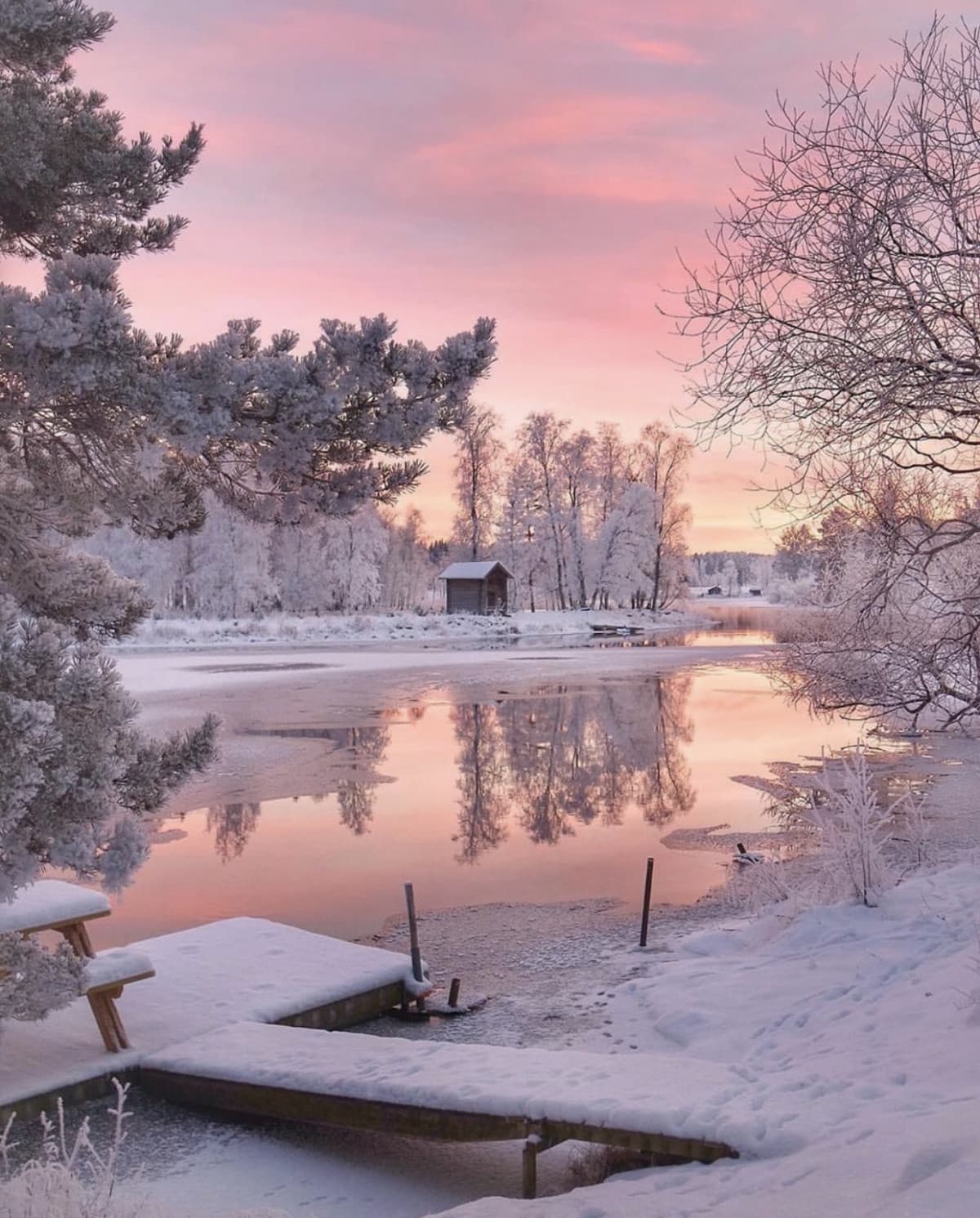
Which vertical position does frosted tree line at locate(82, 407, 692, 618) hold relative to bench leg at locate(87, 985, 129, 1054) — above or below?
above

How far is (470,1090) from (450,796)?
10970 mm

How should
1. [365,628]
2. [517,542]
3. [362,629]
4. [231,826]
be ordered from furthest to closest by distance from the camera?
[517,542] → [365,628] → [362,629] → [231,826]

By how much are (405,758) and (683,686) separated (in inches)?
553

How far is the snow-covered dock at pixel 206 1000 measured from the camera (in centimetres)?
751

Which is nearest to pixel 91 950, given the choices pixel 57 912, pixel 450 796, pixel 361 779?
pixel 57 912

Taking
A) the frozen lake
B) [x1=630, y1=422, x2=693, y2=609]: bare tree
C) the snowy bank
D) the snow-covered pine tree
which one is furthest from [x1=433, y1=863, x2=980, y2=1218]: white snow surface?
[x1=630, y1=422, x2=693, y2=609]: bare tree

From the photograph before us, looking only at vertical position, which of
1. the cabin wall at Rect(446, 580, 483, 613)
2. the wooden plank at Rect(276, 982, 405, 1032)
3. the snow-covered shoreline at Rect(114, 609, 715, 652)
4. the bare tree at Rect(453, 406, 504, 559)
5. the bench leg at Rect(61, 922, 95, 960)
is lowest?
the wooden plank at Rect(276, 982, 405, 1032)

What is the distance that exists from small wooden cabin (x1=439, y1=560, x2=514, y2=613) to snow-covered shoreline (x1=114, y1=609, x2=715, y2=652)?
1251mm

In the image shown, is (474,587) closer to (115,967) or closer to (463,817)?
(463,817)

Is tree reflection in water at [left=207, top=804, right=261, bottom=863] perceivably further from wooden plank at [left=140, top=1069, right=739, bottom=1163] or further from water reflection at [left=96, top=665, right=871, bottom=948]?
wooden plank at [left=140, top=1069, right=739, bottom=1163]

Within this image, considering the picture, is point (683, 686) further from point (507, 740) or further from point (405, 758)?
point (405, 758)

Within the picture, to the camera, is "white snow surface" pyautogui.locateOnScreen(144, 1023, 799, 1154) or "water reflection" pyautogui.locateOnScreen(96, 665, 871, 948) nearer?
"white snow surface" pyautogui.locateOnScreen(144, 1023, 799, 1154)

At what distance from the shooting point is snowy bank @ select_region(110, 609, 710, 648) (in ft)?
168

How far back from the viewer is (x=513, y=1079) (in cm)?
669
